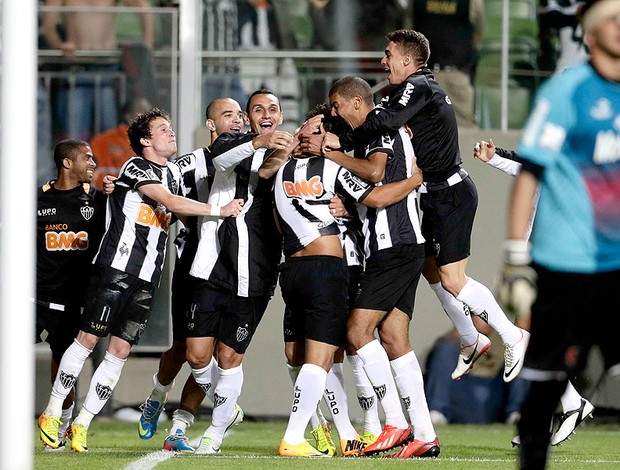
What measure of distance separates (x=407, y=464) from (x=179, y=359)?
2178 mm

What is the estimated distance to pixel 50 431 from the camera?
7.36 m

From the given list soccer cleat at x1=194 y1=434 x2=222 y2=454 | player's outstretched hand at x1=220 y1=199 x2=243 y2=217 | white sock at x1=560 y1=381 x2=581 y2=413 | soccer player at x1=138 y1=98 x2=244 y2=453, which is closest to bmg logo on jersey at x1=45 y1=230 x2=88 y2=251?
soccer player at x1=138 y1=98 x2=244 y2=453

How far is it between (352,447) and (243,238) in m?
1.46

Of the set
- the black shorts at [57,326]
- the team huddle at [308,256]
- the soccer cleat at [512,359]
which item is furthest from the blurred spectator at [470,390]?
the black shorts at [57,326]

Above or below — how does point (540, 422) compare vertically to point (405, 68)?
below

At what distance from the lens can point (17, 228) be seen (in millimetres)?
3666

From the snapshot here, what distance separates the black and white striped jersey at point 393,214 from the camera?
6906 millimetres

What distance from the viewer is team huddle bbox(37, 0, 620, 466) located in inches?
269

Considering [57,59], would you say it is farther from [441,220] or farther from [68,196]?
[441,220]

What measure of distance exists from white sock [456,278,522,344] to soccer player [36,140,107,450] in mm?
2690

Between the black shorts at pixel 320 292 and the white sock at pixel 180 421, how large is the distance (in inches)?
48.7

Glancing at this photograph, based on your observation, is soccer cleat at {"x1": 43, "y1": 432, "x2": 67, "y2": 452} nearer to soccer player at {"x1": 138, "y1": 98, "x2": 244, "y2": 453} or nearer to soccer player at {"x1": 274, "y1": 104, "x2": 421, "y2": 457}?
soccer player at {"x1": 138, "y1": 98, "x2": 244, "y2": 453}

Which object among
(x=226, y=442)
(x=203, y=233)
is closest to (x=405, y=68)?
(x=203, y=233)

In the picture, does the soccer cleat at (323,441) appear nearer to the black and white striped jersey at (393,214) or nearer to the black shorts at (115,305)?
the black and white striped jersey at (393,214)
